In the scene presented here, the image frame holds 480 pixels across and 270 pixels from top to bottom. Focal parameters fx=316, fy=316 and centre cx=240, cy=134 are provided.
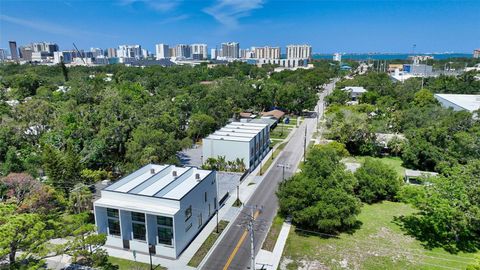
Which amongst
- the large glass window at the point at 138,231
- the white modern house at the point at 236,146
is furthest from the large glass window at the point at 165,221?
the white modern house at the point at 236,146

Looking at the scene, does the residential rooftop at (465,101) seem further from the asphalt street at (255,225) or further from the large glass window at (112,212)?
the large glass window at (112,212)

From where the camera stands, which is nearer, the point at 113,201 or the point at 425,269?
the point at 425,269

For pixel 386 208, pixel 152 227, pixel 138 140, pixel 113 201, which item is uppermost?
pixel 138 140

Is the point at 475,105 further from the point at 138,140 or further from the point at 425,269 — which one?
the point at 138,140

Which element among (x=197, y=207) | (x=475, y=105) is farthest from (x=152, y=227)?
(x=475, y=105)

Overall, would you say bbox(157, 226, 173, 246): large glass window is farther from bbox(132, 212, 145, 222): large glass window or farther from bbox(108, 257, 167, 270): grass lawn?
bbox(108, 257, 167, 270): grass lawn

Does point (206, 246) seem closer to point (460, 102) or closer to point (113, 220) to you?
point (113, 220)

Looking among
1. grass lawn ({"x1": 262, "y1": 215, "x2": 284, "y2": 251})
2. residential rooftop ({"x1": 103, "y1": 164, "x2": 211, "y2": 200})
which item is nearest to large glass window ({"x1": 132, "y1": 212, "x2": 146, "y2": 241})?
residential rooftop ({"x1": 103, "y1": 164, "x2": 211, "y2": 200})
